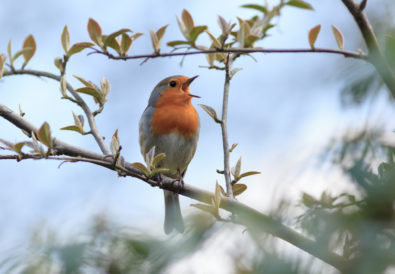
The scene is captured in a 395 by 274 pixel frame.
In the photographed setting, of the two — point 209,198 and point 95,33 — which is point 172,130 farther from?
point 209,198

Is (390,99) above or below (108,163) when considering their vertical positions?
above

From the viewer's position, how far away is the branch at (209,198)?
0.43 m

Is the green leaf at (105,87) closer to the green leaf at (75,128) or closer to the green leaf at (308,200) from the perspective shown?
the green leaf at (75,128)

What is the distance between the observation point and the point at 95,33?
1.98m

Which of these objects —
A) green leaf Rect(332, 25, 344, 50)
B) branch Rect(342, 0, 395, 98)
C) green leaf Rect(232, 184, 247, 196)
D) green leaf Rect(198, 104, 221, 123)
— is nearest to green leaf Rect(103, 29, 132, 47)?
green leaf Rect(198, 104, 221, 123)

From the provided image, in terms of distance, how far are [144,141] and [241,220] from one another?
3.82m

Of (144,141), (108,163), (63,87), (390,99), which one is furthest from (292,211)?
(144,141)

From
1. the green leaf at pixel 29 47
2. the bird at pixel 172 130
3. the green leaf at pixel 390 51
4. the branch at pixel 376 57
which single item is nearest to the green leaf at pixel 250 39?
the green leaf at pixel 29 47

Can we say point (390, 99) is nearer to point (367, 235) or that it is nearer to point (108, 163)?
point (367, 235)

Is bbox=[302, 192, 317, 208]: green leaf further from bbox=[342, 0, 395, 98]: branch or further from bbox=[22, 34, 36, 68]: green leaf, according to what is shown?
bbox=[22, 34, 36, 68]: green leaf

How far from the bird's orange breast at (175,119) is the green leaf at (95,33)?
2287 millimetres

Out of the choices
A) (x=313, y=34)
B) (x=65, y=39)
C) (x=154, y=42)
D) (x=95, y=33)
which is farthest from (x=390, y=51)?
(x=65, y=39)

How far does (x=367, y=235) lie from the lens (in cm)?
40

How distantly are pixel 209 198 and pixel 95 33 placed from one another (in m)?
0.85
